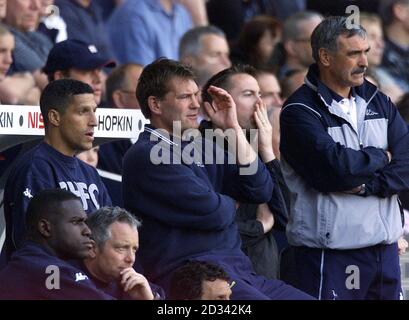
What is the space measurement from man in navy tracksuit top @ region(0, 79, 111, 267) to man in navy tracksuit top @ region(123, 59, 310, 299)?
0.92 feet

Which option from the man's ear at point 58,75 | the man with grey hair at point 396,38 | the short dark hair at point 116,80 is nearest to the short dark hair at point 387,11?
the man with grey hair at point 396,38

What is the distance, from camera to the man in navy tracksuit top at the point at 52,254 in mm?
6227

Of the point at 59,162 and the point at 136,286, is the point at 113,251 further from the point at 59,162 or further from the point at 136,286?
the point at 59,162

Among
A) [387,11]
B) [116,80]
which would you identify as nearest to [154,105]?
[116,80]

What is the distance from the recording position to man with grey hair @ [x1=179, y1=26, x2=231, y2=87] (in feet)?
33.4

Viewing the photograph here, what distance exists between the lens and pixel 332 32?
7363 mm

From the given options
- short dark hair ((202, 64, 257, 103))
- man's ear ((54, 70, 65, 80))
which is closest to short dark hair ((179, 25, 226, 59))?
man's ear ((54, 70, 65, 80))

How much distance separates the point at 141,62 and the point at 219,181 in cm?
355

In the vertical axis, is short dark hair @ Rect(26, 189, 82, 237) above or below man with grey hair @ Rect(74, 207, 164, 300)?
above

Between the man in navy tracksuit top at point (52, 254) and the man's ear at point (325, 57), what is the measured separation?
174cm

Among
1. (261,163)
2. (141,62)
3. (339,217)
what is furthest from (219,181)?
(141,62)
